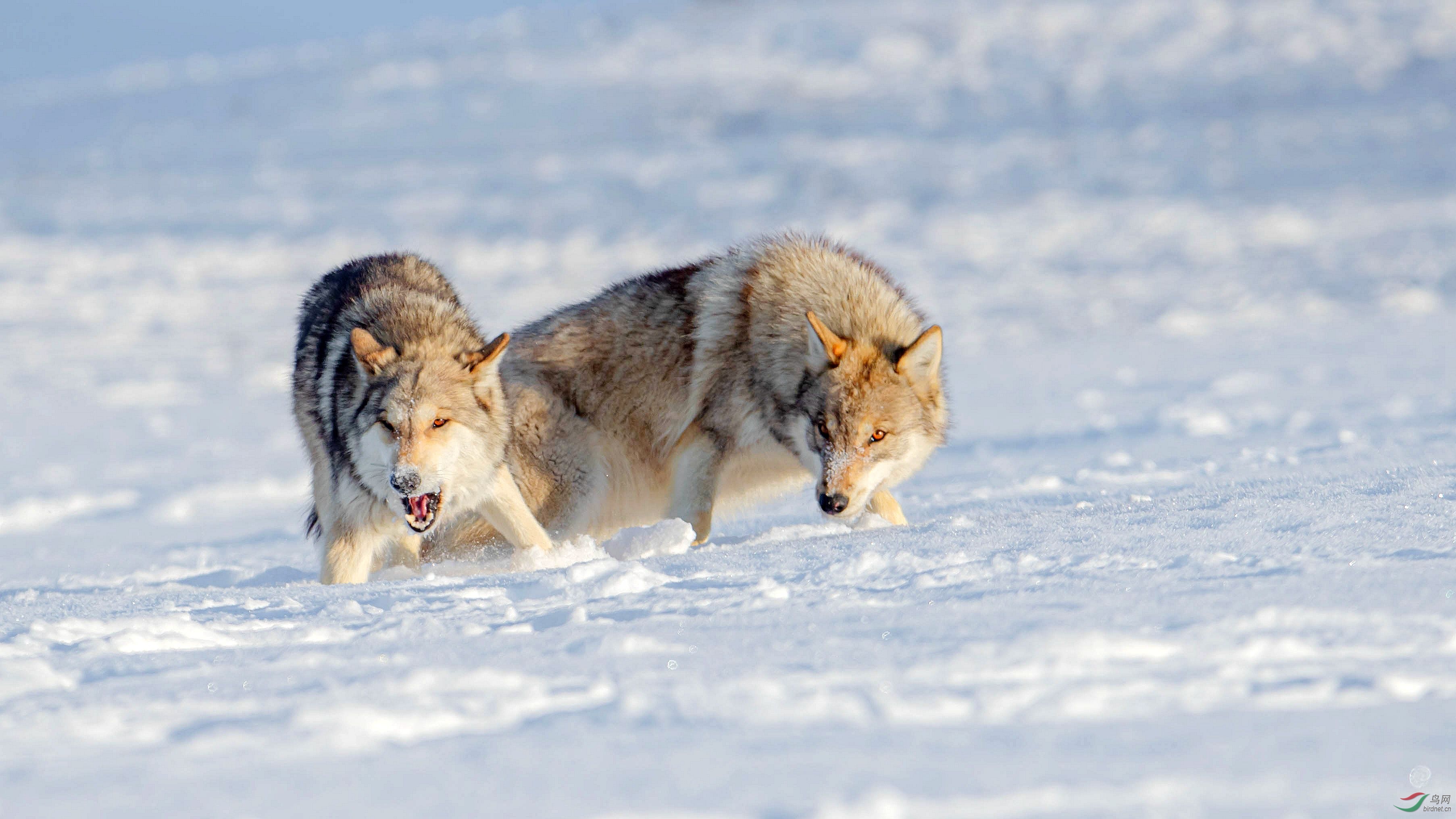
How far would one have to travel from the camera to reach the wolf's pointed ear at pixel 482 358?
4.55 metres

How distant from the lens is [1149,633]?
2.75m

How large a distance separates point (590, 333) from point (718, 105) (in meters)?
33.0

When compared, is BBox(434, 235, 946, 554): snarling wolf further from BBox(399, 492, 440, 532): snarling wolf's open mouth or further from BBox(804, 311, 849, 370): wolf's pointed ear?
BBox(399, 492, 440, 532): snarling wolf's open mouth

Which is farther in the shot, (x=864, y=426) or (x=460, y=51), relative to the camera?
(x=460, y=51)

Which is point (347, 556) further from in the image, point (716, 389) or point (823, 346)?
point (823, 346)

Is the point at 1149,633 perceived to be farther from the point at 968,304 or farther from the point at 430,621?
the point at 968,304

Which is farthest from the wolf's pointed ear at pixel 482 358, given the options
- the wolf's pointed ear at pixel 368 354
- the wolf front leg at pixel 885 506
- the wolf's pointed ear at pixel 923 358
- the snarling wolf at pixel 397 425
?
the wolf front leg at pixel 885 506

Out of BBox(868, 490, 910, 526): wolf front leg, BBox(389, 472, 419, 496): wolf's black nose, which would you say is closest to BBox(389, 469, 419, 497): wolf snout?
BBox(389, 472, 419, 496): wolf's black nose

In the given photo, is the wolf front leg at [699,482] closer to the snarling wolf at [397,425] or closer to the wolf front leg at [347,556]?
the snarling wolf at [397,425]

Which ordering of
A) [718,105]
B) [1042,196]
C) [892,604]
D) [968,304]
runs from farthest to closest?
[718,105], [1042,196], [968,304], [892,604]

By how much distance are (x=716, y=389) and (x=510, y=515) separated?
108 centimetres

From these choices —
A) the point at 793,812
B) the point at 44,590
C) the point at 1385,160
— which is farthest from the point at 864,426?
the point at 1385,160

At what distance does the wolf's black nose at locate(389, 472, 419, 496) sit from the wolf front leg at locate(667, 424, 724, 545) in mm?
1411

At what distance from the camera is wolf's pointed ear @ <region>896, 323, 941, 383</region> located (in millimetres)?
4820
